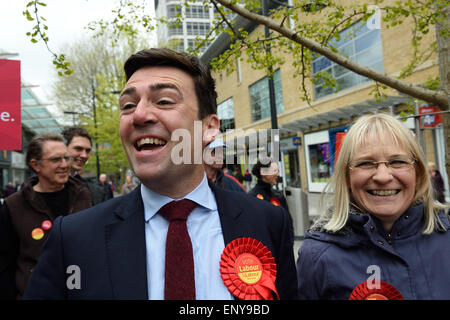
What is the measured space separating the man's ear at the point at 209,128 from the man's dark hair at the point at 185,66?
3 cm

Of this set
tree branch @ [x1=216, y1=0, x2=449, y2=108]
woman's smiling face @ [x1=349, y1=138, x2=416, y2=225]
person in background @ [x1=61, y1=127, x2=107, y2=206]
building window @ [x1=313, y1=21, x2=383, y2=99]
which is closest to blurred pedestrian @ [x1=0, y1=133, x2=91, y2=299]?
person in background @ [x1=61, y1=127, x2=107, y2=206]

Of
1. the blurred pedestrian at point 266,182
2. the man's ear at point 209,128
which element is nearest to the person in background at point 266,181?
the blurred pedestrian at point 266,182

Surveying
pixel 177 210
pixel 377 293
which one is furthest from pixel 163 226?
pixel 377 293

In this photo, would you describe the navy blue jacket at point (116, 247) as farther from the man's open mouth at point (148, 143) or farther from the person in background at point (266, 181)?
the person in background at point (266, 181)

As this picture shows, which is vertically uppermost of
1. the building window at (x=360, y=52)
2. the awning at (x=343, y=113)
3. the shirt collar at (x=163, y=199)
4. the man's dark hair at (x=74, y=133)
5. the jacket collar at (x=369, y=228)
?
the building window at (x=360, y=52)

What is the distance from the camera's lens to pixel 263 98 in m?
23.3

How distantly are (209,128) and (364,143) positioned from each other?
0.82 m

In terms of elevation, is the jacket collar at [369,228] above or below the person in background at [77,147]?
below

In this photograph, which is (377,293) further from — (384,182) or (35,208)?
(35,208)

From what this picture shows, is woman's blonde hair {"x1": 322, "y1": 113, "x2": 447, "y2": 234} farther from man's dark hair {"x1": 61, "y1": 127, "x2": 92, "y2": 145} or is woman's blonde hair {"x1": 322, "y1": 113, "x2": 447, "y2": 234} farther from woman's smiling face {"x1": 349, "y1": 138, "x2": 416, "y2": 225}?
man's dark hair {"x1": 61, "y1": 127, "x2": 92, "y2": 145}

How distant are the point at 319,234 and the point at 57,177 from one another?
2.29 metres

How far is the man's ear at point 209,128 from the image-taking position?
67.9 inches

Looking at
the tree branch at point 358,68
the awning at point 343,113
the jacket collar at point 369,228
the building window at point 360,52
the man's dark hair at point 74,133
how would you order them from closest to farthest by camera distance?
1. the jacket collar at point 369,228
2. the tree branch at point 358,68
3. the man's dark hair at point 74,133
4. the awning at point 343,113
5. the building window at point 360,52

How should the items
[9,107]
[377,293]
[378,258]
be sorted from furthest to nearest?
[9,107] → [378,258] → [377,293]
